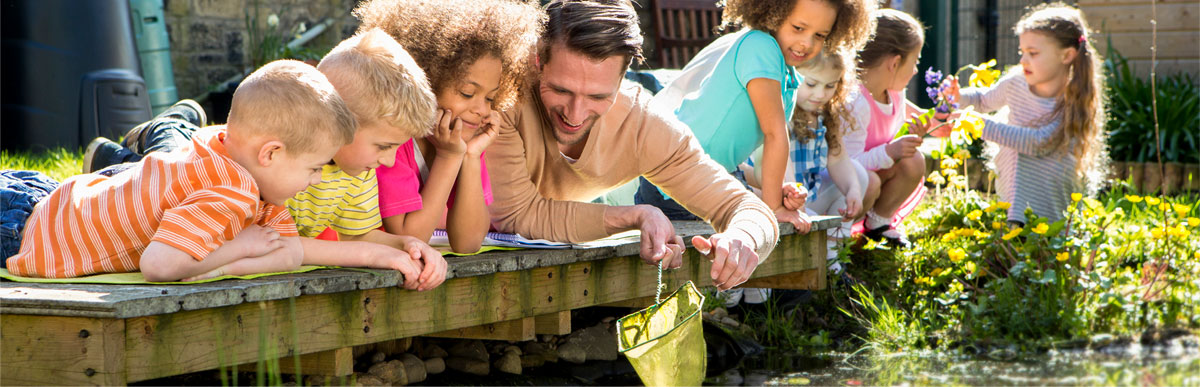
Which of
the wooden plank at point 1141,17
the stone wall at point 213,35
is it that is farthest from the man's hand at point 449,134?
the wooden plank at point 1141,17

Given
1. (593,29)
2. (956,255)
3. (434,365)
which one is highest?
(593,29)

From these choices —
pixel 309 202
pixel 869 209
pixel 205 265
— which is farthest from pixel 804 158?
pixel 205 265

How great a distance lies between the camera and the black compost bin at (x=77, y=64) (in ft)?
18.8

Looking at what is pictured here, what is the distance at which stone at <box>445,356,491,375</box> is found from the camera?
3.97 metres

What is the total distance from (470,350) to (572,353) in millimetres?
436

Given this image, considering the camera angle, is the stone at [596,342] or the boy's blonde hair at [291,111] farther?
the stone at [596,342]

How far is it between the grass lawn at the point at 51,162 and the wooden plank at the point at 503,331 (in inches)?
79.2

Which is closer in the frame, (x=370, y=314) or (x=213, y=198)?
(x=213, y=198)

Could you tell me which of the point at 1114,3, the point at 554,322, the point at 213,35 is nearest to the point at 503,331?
the point at 554,322

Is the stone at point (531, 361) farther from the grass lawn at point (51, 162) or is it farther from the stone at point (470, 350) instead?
the grass lawn at point (51, 162)

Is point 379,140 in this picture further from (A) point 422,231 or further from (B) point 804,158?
(B) point 804,158

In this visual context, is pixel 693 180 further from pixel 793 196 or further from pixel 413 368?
pixel 413 368

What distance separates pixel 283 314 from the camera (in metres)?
2.51

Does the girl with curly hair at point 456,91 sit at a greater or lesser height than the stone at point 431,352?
greater
